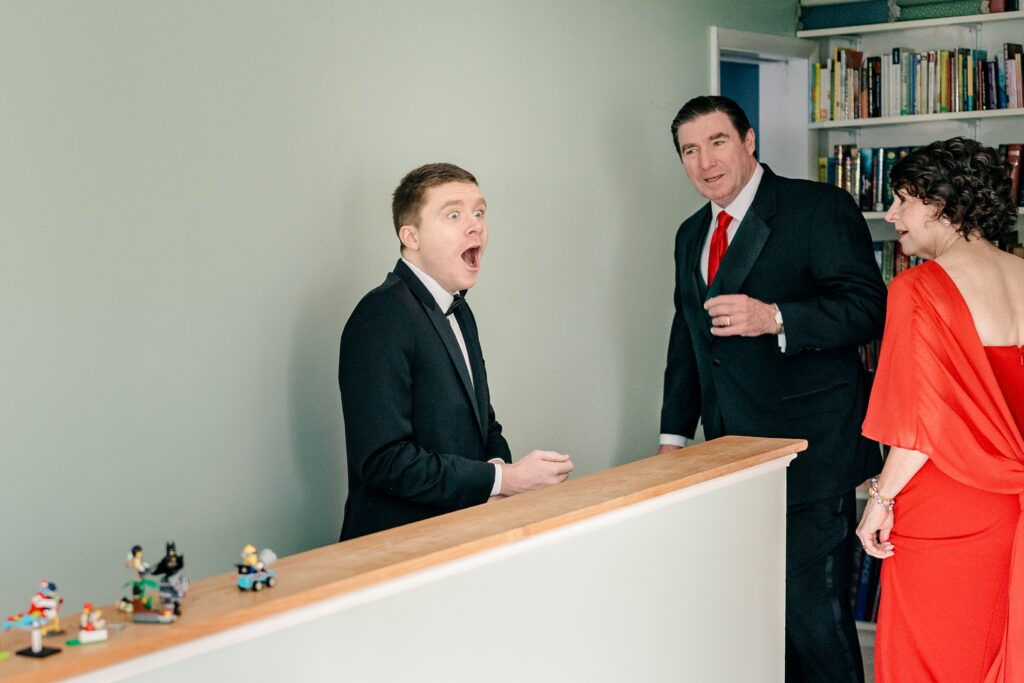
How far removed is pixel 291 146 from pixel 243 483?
78 centimetres

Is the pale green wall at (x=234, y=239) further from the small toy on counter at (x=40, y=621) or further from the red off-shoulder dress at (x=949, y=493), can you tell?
the red off-shoulder dress at (x=949, y=493)

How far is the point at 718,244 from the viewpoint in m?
3.40

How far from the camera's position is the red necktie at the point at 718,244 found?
3396 mm

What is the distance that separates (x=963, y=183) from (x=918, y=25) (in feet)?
7.03

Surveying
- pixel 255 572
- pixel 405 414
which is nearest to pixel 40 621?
pixel 255 572

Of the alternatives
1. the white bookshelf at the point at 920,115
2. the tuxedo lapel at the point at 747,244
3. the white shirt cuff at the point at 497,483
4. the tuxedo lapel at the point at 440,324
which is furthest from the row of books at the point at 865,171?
the white shirt cuff at the point at 497,483

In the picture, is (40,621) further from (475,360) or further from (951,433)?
(951,433)

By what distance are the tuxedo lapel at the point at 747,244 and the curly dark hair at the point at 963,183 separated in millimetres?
556

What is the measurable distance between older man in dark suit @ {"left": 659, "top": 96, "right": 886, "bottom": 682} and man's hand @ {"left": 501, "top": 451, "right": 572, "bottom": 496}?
0.90m

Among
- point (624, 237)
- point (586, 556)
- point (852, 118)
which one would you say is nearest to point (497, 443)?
point (586, 556)

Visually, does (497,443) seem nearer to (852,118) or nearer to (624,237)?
(624,237)

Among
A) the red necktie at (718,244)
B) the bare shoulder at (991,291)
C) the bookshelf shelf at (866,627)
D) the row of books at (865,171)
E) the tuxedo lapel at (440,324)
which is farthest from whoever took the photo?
the row of books at (865,171)

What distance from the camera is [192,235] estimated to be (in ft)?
8.04

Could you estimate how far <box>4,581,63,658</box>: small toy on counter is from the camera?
1.21m
